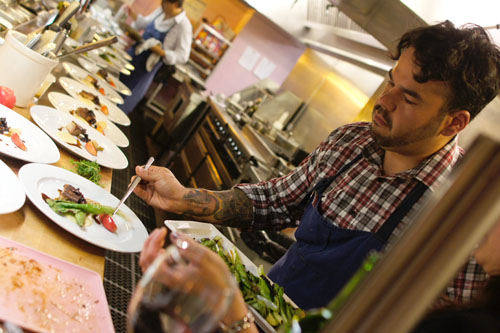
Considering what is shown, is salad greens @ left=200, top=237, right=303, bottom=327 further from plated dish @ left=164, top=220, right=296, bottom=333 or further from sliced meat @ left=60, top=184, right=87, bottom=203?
sliced meat @ left=60, top=184, right=87, bottom=203

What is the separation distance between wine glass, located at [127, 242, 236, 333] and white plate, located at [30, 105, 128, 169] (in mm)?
1366

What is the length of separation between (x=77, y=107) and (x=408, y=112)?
1.86 meters

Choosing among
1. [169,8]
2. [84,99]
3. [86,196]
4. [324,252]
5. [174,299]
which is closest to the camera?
[174,299]

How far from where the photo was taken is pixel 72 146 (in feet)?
5.99

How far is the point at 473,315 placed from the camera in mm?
730

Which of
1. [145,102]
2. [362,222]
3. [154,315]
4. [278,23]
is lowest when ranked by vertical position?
[145,102]

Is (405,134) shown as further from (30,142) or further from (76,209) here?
(30,142)

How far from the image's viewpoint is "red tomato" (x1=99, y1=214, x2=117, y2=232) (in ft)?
4.60

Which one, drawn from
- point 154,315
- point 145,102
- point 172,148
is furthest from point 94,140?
point 145,102

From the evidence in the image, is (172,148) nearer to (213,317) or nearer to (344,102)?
(344,102)

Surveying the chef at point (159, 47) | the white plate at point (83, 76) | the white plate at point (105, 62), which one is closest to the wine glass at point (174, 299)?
the white plate at point (83, 76)

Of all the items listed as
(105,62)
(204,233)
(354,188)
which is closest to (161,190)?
(204,233)

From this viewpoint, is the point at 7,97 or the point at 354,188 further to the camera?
the point at 354,188

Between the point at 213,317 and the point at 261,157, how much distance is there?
4024 mm
